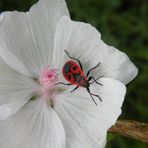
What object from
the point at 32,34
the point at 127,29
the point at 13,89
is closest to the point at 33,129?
the point at 13,89

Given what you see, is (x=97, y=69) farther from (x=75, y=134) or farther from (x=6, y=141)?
(x=6, y=141)

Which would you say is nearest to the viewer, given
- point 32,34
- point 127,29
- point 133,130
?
point 133,130

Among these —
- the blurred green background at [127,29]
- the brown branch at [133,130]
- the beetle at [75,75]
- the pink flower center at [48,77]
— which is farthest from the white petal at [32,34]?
the blurred green background at [127,29]

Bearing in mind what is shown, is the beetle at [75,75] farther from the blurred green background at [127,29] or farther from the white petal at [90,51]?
the blurred green background at [127,29]

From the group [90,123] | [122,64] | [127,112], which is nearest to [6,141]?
[90,123]

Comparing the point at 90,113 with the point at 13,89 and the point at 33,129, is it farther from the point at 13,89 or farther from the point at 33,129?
the point at 13,89

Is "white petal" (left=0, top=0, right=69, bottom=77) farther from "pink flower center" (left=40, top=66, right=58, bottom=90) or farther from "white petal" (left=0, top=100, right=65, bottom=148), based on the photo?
"white petal" (left=0, top=100, right=65, bottom=148)
